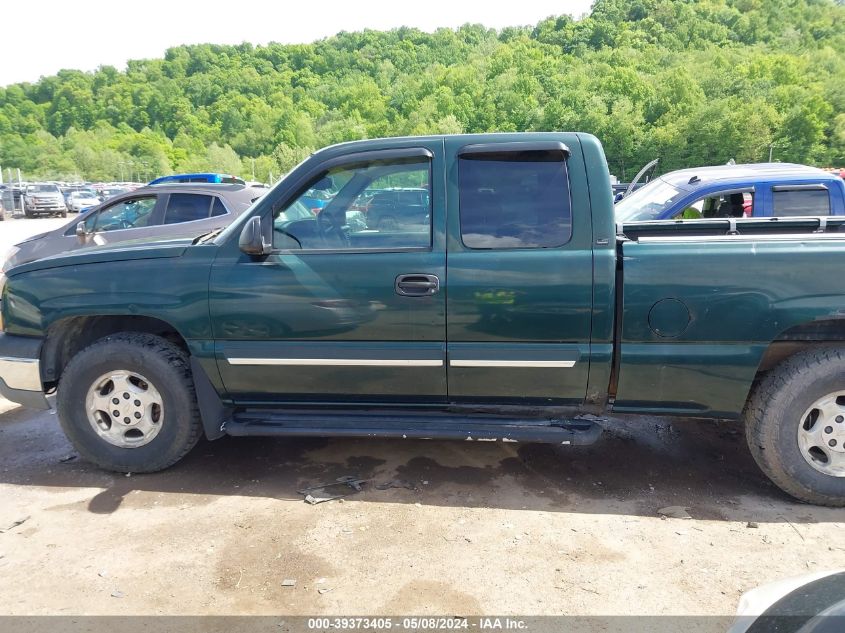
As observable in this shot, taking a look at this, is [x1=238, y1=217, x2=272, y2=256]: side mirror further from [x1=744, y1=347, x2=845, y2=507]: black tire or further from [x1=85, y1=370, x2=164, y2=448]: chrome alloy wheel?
[x1=744, y1=347, x2=845, y2=507]: black tire

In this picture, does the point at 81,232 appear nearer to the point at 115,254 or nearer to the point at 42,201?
the point at 115,254

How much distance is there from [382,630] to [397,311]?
159cm

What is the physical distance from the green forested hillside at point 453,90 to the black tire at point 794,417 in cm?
6166

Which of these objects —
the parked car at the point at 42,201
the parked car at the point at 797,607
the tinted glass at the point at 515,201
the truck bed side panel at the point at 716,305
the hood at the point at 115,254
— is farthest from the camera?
the parked car at the point at 42,201

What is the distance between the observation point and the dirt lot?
8.84 ft

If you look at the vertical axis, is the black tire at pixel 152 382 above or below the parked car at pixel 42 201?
below

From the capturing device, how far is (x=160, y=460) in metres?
3.78

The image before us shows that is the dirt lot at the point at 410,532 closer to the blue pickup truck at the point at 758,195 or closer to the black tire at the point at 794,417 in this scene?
the black tire at the point at 794,417

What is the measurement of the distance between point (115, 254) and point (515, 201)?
2394 millimetres

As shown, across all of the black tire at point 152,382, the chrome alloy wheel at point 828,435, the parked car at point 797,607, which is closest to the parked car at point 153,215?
the black tire at point 152,382

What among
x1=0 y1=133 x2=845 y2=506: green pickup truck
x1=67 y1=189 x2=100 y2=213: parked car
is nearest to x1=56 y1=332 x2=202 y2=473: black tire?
x1=0 y1=133 x2=845 y2=506: green pickup truck

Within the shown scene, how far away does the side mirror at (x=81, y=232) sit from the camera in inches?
341

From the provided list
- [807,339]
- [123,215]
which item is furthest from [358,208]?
[123,215]

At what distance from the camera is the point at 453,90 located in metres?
96.6
